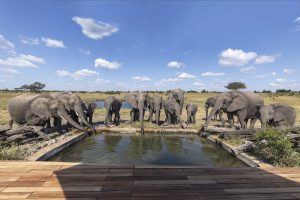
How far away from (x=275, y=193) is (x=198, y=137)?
36.8ft

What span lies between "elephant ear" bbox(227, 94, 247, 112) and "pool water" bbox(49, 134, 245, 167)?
2675 millimetres

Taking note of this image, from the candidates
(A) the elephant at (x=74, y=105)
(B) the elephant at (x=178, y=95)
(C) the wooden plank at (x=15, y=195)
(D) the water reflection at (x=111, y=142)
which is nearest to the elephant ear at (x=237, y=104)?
(B) the elephant at (x=178, y=95)

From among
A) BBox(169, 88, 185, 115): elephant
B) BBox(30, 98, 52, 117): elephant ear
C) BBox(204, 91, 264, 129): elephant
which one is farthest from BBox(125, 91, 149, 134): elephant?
BBox(30, 98, 52, 117): elephant ear

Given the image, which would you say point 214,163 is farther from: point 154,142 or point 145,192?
point 145,192

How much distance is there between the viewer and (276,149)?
786 centimetres

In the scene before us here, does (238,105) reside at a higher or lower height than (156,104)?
higher

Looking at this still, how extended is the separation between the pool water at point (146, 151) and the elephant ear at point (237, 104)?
2.67 metres

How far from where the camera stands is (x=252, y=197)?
4.17 metres

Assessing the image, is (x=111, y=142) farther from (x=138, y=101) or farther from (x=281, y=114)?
(x=281, y=114)

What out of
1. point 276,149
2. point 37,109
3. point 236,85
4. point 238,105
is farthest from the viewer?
point 236,85

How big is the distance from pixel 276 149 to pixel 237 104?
7.42 metres

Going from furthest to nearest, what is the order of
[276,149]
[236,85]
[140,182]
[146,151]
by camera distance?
1. [236,85]
2. [146,151]
3. [276,149]
4. [140,182]

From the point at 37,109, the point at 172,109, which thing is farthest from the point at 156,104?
the point at 37,109

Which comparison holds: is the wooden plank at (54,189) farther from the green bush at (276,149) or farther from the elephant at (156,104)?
the elephant at (156,104)
